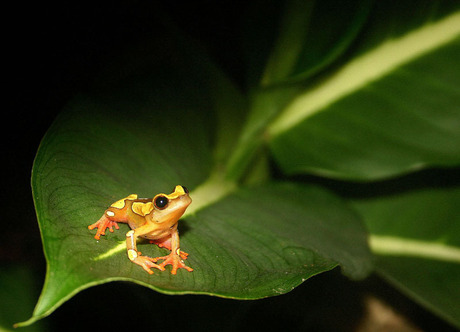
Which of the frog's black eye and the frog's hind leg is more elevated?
the frog's black eye

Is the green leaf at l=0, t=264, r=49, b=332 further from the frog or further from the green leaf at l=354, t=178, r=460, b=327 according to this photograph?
the green leaf at l=354, t=178, r=460, b=327

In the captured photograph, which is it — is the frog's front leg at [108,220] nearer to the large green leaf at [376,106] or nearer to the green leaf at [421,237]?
the large green leaf at [376,106]

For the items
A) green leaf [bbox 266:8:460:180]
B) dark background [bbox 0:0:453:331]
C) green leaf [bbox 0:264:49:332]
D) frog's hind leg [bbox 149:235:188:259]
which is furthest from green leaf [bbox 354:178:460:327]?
green leaf [bbox 0:264:49:332]

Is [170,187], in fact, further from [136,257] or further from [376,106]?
[376,106]

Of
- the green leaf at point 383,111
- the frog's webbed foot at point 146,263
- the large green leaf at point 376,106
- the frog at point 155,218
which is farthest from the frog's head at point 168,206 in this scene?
the green leaf at point 383,111

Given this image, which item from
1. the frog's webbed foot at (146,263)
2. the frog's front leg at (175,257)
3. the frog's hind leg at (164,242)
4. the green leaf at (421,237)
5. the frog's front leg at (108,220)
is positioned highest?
the frog's front leg at (108,220)
